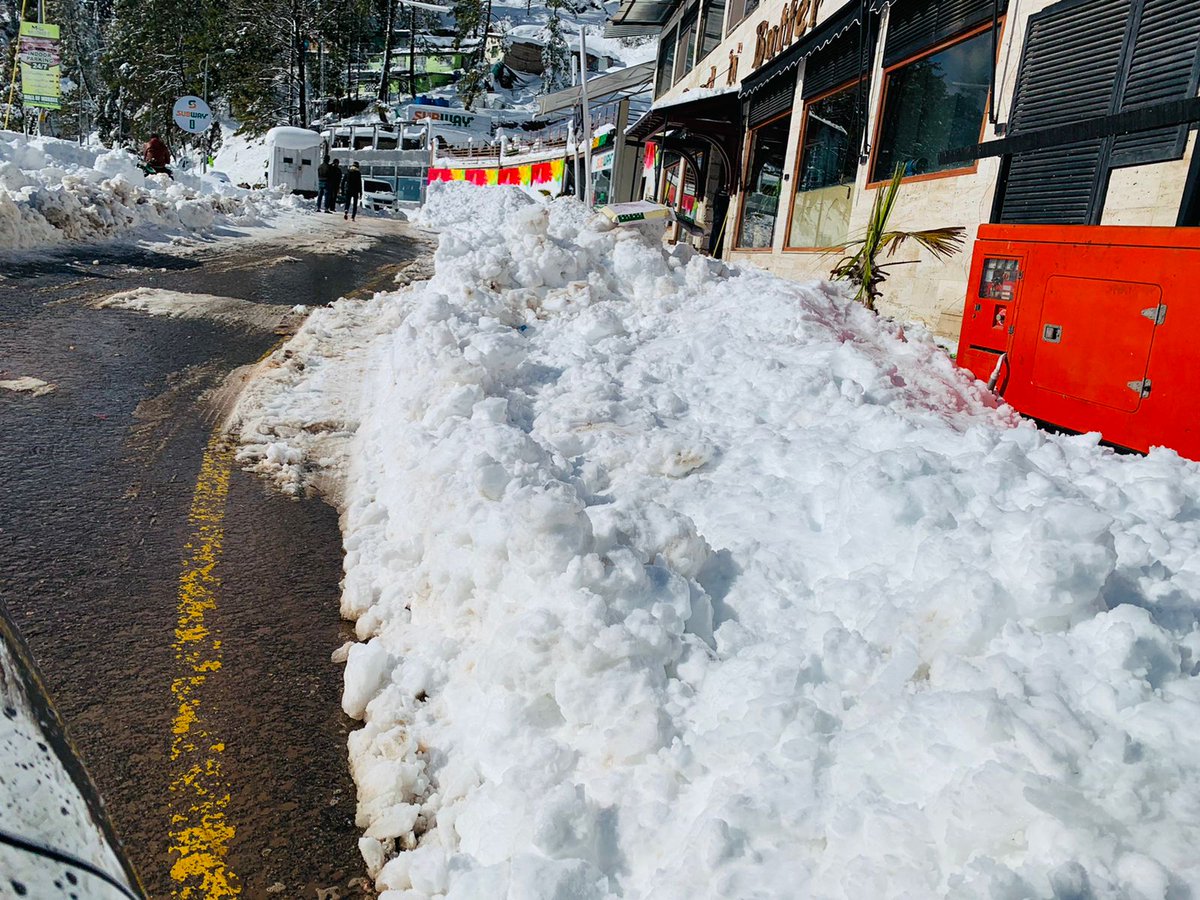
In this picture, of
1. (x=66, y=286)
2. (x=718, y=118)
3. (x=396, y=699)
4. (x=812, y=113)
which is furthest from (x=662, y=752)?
(x=718, y=118)

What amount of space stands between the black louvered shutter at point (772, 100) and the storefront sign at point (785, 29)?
0.57 metres

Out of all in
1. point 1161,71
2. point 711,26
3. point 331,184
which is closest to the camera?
point 1161,71

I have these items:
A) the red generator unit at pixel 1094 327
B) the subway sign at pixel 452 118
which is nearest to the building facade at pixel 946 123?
the red generator unit at pixel 1094 327

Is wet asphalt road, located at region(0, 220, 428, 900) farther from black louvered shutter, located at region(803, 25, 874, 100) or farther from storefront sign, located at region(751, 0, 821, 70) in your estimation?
storefront sign, located at region(751, 0, 821, 70)

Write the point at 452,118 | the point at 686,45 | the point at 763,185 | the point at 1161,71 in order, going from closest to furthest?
the point at 1161,71 → the point at 763,185 → the point at 686,45 → the point at 452,118

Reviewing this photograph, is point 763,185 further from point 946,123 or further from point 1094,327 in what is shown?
point 1094,327

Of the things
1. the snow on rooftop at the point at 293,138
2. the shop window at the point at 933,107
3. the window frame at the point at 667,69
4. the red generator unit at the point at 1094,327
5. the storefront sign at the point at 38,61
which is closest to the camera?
the red generator unit at the point at 1094,327

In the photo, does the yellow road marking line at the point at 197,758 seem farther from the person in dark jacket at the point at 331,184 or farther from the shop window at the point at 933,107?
the person in dark jacket at the point at 331,184

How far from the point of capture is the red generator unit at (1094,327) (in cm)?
474

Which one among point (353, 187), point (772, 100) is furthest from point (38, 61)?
point (772, 100)

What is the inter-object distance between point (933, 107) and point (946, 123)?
0.45m

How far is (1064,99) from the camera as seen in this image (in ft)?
26.8

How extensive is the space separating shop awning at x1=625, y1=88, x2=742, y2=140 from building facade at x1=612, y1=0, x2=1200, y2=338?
2.2 inches

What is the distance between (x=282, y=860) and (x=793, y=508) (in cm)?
250
